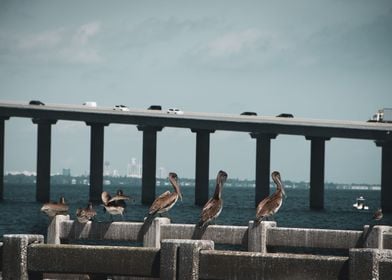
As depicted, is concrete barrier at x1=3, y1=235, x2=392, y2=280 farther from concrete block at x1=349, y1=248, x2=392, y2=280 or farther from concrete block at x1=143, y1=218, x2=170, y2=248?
concrete block at x1=143, y1=218, x2=170, y2=248

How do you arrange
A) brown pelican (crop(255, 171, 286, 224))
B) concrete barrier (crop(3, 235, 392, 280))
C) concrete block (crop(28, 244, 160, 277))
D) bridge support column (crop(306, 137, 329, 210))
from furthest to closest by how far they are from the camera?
1. bridge support column (crop(306, 137, 329, 210))
2. brown pelican (crop(255, 171, 286, 224))
3. concrete block (crop(28, 244, 160, 277))
4. concrete barrier (crop(3, 235, 392, 280))

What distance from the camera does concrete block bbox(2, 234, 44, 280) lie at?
15.5m

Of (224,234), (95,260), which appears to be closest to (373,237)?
(224,234)

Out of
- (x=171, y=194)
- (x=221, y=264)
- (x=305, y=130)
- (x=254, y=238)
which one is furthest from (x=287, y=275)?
(x=305, y=130)

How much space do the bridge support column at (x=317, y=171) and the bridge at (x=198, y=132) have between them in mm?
105

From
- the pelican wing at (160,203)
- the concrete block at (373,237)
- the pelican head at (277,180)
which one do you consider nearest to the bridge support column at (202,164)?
the pelican head at (277,180)

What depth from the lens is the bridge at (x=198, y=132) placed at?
13412 cm

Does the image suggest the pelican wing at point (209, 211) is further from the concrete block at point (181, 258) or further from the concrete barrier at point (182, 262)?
the concrete block at point (181, 258)

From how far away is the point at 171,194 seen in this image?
2308cm

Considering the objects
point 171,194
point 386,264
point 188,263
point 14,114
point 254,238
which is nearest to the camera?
point 386,264

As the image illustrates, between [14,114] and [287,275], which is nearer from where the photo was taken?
[287,275]

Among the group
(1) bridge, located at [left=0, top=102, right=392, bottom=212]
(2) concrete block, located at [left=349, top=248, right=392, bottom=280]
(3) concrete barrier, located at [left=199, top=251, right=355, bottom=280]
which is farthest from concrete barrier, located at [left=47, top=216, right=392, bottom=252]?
(1) bridge, located at [left=0, top=102, right=392, bottom=212]

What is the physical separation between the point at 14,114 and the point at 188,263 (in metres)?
121

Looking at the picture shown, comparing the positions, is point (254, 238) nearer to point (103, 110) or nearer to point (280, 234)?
point (280, 234)
